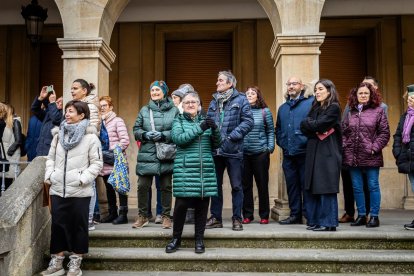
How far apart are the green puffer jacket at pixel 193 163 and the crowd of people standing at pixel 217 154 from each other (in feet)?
0.04

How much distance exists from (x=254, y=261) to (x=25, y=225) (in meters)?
2.35

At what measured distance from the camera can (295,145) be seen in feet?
20.8

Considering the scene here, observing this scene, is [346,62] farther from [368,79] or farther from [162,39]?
[368,79]

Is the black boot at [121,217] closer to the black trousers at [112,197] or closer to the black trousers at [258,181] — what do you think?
the black trousers at [112,197]

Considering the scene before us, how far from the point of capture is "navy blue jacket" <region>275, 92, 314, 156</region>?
6320 millimetres

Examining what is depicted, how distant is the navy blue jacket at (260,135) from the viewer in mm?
6535

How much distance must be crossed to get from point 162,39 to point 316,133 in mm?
6085

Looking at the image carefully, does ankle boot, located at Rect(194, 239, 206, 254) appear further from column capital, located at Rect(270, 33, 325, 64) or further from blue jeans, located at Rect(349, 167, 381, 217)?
column capital, located at Rect(270, 33, 325, 64)

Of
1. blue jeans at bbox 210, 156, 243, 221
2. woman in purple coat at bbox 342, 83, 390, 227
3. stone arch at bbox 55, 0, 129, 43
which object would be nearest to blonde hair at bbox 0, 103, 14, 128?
stone arch at bbox 55, 0, 129, 43

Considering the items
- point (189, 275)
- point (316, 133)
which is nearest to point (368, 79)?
point (316, 133)

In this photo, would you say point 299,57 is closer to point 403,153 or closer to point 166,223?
point 403,153

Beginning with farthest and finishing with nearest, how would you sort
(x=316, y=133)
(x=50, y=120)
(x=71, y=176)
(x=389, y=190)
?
(x=389, y=190), (x=50, y=120), (x=316, y=133), (x=71, y=176)

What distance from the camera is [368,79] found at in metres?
6.52

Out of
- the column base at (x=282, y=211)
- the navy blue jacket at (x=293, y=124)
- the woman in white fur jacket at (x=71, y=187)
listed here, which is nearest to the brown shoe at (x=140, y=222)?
the woman in white fur jacket at (x=71, y=187)
